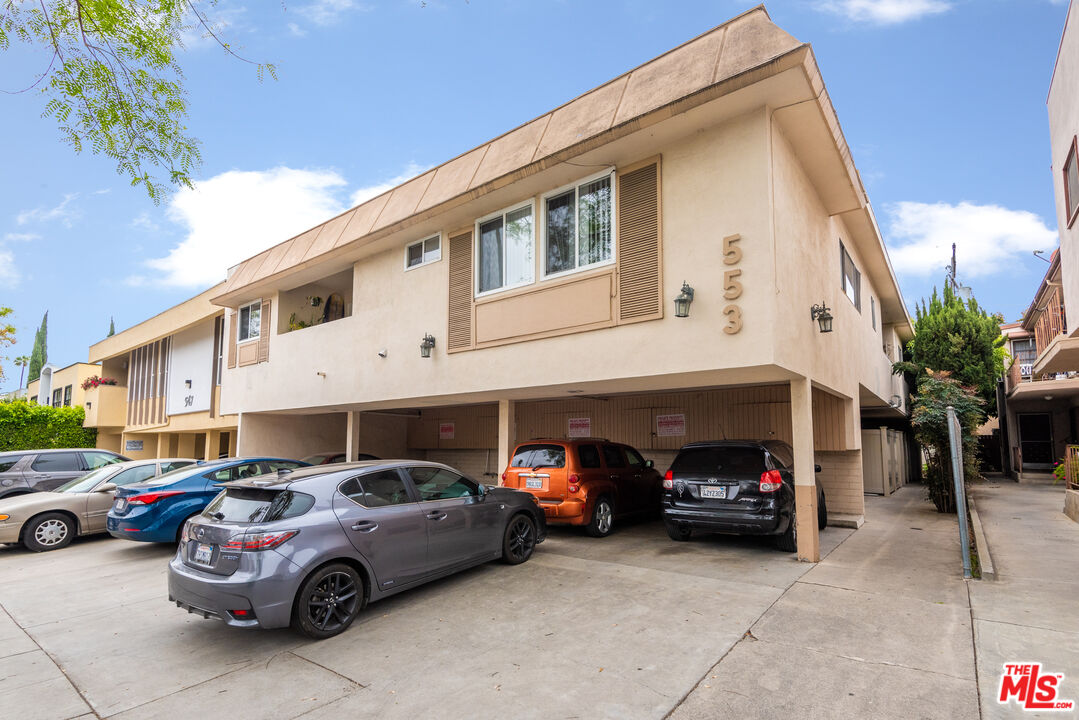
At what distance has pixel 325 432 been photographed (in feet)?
56.2

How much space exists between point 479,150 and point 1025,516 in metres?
12.9

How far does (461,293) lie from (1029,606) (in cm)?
838

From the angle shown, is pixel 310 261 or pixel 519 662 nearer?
pixel 519 662

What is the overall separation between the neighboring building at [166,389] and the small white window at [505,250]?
10.3 m

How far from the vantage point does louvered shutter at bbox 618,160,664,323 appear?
765cm

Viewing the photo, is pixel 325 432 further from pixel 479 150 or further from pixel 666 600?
pixel 666 600

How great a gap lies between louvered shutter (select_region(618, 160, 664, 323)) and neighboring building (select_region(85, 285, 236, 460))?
13.1 m

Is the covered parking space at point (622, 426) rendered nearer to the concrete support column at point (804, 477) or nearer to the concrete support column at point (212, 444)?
the concrete support column at point (804, 477)

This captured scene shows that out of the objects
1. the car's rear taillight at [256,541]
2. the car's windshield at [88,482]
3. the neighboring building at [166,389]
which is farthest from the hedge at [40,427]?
the car's rear taillight at [256,541]

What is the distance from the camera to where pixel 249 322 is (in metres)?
15.8

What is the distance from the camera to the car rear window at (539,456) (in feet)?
30.3

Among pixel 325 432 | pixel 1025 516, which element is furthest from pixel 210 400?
pixel 1025 516

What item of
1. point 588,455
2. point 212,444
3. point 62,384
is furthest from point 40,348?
point 588,455

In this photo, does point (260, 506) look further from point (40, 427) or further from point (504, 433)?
point (40, 427)
